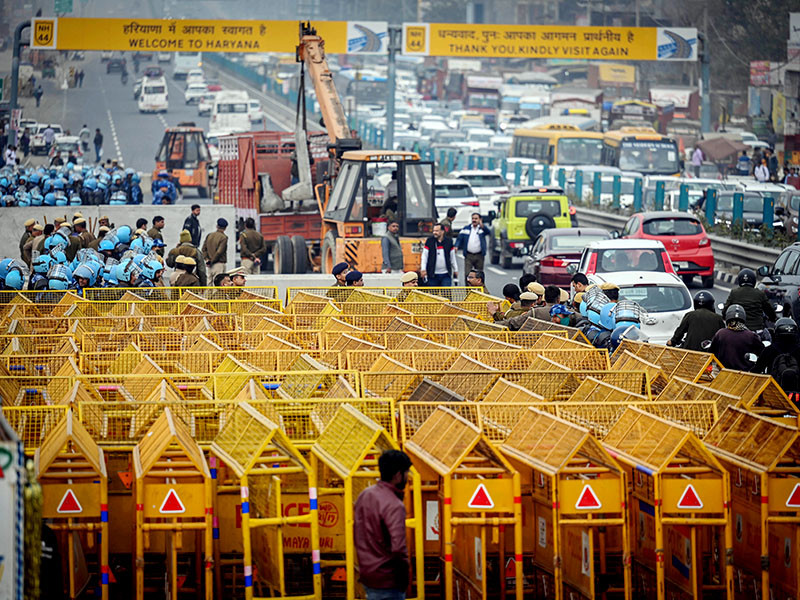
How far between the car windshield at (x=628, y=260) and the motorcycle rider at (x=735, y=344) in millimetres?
7722

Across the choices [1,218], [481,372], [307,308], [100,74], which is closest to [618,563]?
[481,372]

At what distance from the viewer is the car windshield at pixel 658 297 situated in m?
17.9

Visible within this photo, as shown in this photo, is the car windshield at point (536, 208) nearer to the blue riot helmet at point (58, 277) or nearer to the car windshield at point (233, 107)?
the blue riot helmet at point (58, 277)

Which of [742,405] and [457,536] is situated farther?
[742,405]

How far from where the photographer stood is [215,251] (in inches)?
890

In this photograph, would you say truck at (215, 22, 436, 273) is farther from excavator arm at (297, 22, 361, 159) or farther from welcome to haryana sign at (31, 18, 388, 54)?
welcome to haryana sign at (31, 18, 388, 54)

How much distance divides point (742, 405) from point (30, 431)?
498 centimetres

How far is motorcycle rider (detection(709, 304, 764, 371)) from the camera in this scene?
42.6 feet

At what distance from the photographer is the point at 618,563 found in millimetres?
8859

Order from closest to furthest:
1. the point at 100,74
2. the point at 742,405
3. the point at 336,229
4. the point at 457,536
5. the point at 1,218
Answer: the point at 457,536 → the point at 742,405 → the point at 336,229 → the point at 1,218 → the point at 100,74

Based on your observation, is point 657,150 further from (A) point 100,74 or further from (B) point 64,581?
(A) point 100,74

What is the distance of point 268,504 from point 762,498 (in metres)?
3.00

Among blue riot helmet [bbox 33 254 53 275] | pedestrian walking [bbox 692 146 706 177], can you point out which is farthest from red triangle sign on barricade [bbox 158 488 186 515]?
pedestrian walking [bbox 692 146 706 177]

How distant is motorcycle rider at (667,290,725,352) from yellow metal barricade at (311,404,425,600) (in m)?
6.43
